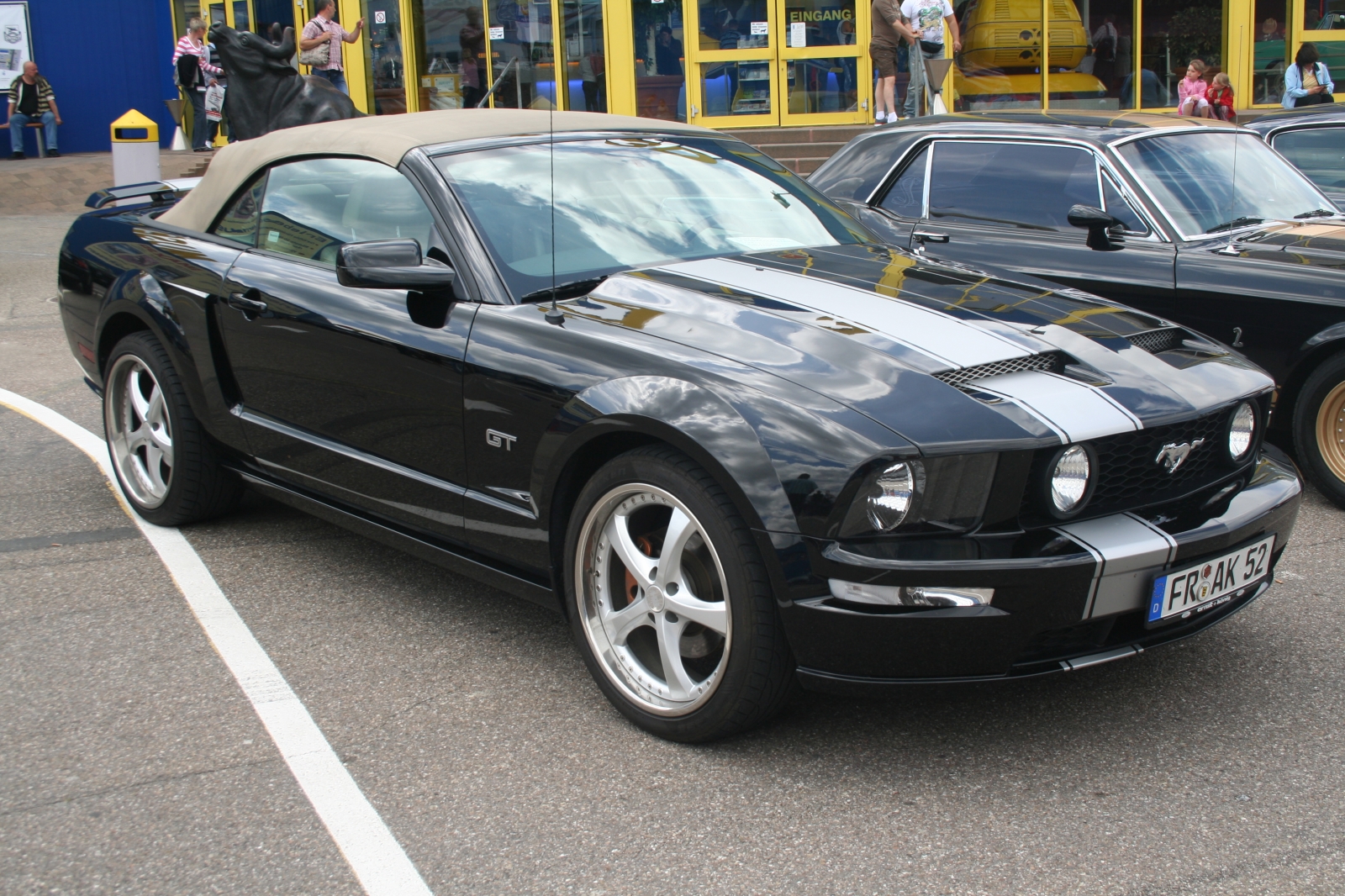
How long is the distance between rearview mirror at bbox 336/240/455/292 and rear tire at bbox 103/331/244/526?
1455mm

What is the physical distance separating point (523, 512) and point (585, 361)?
0.46 m

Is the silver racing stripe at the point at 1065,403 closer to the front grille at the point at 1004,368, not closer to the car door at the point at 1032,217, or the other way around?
the front grille at the point at 1004,368

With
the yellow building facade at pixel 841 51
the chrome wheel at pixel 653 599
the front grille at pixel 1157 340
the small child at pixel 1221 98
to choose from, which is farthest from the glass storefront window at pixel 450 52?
the chrome wheel at pixel 653 599

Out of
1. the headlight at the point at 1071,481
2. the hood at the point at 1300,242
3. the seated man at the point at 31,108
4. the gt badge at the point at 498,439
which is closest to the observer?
the headlight at the point at 1071,481

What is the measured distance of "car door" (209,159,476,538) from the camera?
12.1 feet

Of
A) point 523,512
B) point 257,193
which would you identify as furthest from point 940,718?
point 257,193

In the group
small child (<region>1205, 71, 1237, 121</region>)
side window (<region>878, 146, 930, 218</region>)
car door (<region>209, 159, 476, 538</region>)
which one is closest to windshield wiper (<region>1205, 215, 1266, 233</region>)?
side window (<region>878, 146, 930, 218</region>)

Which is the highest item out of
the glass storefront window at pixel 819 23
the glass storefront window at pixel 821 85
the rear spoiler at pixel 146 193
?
the glass storefront window at pixel 819 23

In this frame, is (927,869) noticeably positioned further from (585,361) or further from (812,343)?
Answer: (585,361)

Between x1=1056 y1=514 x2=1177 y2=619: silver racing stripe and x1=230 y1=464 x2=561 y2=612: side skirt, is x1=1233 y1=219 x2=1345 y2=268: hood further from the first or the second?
x1=230 y1=464 x2=561 y2=612: side skirt

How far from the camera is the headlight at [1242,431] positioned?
3304 mm

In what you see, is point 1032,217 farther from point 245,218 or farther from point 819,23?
point 819,23

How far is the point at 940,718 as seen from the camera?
10.9 ft

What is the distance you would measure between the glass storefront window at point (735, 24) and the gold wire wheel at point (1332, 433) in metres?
13.0
